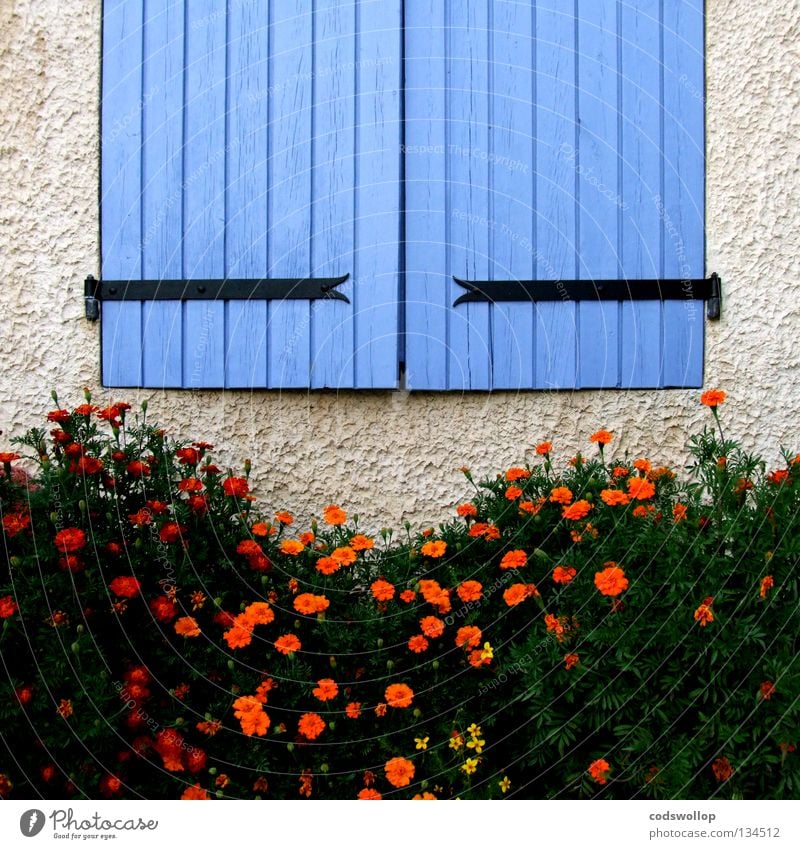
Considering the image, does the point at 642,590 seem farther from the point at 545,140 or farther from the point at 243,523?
the point at 545,140

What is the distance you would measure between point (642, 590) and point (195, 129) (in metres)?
2.02

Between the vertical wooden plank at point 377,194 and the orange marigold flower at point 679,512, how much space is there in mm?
963

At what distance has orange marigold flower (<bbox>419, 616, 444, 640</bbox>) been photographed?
7.66 feet

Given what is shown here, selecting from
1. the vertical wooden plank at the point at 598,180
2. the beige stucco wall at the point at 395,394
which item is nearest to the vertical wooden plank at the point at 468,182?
the beige stucco wall at the point at 395,394

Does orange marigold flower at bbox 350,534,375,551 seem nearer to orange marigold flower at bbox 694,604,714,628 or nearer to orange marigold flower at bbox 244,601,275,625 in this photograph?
orange marigold flower at bbox 244,601,275,625

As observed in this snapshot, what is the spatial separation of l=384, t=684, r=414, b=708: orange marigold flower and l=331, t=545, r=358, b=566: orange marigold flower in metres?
0.37

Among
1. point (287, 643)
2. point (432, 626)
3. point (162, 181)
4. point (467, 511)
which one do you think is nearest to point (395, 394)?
point (467, 511)

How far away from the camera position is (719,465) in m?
2.32

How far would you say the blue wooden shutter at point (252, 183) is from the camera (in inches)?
109

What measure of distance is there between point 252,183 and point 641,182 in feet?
4.20

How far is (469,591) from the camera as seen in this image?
2.37 metres

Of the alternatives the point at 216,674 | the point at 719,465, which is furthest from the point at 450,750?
the point at 719,465

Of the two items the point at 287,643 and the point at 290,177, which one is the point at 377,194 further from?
the point at 287,643

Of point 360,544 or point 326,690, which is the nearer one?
point 326,690
